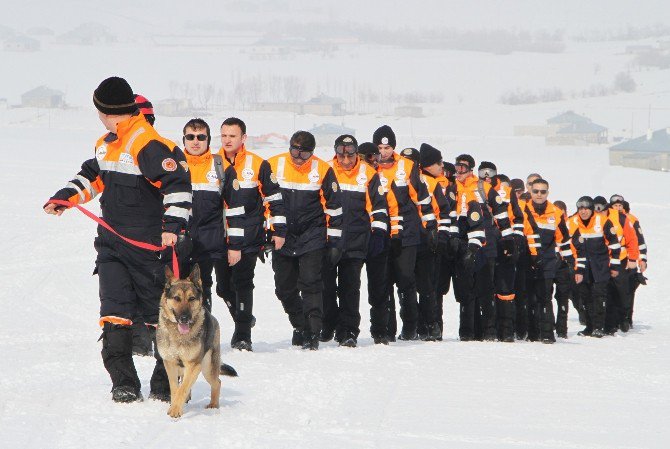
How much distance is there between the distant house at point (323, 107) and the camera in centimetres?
15238

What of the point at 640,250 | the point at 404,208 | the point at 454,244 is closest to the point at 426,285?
the point at 454,244

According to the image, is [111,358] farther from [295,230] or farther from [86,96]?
[86,96]

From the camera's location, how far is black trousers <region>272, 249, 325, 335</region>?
32.8ft

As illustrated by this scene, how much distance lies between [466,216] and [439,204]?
27.7 inches

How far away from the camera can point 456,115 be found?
146 meters

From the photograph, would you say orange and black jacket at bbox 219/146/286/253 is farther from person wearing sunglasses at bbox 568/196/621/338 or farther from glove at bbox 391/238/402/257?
person wearing sunglasses at bbox 568/196/621/338

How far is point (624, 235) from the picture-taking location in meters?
15.9

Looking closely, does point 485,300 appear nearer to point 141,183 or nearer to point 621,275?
point 621,275

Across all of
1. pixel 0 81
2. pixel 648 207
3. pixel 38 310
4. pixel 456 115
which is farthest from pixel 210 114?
pixel 38 310

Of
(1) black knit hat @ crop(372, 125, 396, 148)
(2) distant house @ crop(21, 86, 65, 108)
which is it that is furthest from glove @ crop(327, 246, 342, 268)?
(2) distant house @ crop(21, 86, 65, 108)

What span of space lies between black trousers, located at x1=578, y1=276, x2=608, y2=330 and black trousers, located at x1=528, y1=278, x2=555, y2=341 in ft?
4.69

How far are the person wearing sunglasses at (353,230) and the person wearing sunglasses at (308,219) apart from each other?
430mm

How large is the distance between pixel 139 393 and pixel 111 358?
27cm

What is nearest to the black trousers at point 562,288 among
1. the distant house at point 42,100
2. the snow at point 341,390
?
the snow at point 341,390
